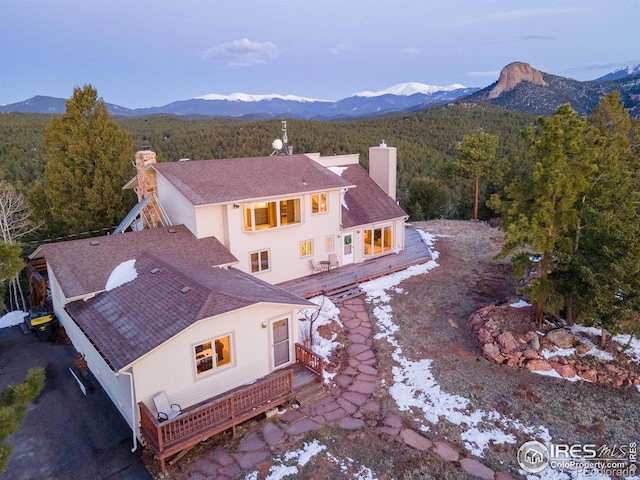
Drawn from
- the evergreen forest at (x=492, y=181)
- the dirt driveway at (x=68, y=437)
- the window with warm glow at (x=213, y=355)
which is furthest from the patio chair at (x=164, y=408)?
the evergreen forest at (x=492, y=181)

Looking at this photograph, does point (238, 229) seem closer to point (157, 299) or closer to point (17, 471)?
point (157, 299)

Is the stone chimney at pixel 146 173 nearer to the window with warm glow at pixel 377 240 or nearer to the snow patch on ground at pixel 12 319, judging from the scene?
the snow patch on ground at pixel 12 319

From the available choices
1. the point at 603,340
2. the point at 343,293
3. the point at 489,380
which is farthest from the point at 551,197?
the point at 343,293

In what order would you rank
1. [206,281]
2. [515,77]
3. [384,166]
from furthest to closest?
1. [515,77]
2. [384,166]
3. [206,281]

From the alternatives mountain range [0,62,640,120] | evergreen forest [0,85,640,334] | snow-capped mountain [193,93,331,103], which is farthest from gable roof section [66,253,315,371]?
snow-capped mountain [193,93,331,103]

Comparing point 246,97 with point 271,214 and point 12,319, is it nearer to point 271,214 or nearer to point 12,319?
point 271,214
